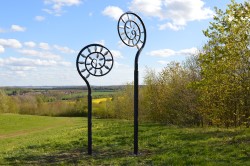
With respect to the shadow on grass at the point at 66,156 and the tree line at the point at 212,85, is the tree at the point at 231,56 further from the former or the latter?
the shadow on grass at the point at 66,156

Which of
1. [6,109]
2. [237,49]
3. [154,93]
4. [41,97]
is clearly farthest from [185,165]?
[41,97]

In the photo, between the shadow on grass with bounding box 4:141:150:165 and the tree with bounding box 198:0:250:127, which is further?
the tree with bounding box 198:0:250:127

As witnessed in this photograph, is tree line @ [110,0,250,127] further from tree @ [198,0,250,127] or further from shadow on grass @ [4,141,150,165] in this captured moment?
shadow on grass @ [4,141,150,165]

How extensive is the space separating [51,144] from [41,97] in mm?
96062

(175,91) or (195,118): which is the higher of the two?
(175,91)

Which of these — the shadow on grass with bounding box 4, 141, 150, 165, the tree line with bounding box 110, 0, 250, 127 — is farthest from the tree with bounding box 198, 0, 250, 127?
the shadow on grass with bounding box 4, 141, 150, 165

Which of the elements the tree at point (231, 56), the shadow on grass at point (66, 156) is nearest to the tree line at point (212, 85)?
the tree at point (231, 56)

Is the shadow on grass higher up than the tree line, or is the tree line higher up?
the tree line

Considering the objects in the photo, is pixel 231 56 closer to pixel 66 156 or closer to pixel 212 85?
pixel 212 85

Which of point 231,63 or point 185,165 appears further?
point 231,63

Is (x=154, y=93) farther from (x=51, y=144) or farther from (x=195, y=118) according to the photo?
(x=51, y=144)

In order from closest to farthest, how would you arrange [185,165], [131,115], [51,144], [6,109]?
[185,165], [51,144], [131,115], [6,109]

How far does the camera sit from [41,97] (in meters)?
110

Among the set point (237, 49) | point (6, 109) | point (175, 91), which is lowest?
point (6, 109)
